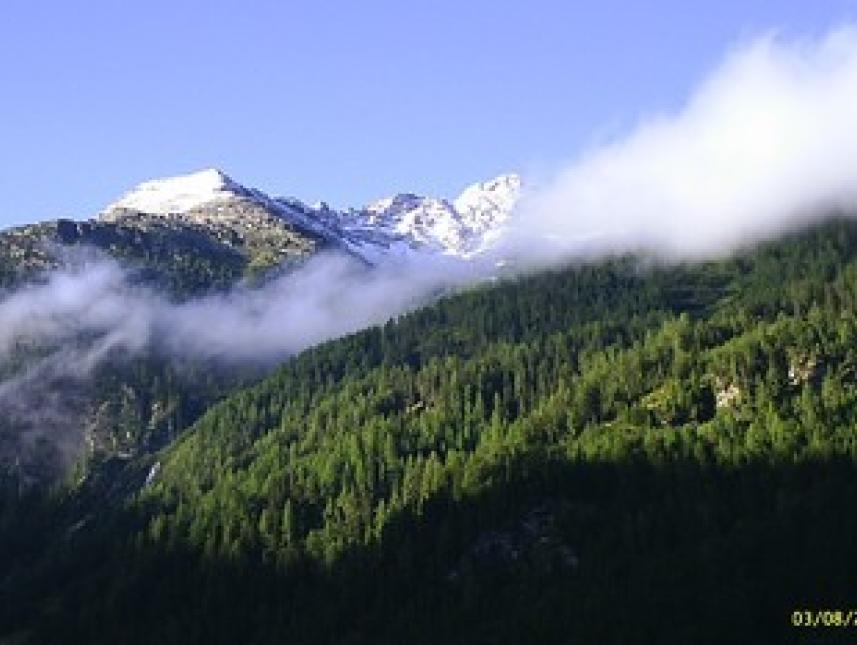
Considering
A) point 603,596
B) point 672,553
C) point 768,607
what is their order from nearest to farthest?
point 768,607 → point 603,596 → point 672,553

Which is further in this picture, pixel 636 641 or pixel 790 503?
pixel 790 503

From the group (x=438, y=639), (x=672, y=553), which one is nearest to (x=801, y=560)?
(x=672, y=553)

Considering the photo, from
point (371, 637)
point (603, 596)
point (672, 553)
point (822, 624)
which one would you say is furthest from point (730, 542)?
point (371, 637)

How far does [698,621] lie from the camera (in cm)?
16400

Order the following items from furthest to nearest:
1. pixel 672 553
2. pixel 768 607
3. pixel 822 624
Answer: pixel 672 553, pixel 768 607, pixel 822 624

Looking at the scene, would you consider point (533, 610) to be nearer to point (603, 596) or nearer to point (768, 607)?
point (603, 596)

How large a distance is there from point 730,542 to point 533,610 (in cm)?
2891

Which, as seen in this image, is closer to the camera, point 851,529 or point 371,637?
point 851,529

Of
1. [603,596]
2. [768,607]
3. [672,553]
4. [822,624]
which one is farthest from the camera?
[672,553]

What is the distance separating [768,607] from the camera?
16350 cm

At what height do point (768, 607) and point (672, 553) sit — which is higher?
point (672, 553)

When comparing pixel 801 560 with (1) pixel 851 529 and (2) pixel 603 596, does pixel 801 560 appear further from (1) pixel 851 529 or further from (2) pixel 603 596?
(2) pixel 603 596

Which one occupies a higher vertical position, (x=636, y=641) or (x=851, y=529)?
(x=851, y=529)

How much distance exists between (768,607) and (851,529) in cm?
2120
